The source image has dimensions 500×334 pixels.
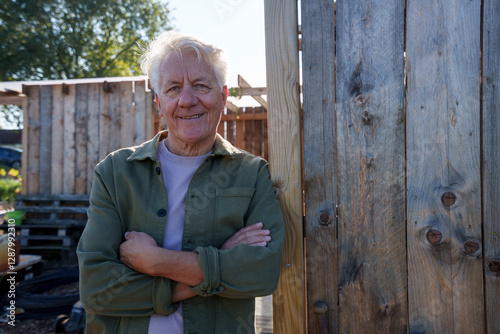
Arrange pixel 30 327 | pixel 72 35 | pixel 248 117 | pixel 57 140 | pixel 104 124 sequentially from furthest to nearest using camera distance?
1. pixel 72 35
2. pixel 248 117
3. pixel 57 140
4. pixel 104 124
5. pixel 30 327

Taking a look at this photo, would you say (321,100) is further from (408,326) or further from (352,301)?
(408,326)

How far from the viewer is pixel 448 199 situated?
1608 mm

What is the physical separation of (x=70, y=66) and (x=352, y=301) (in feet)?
60.7

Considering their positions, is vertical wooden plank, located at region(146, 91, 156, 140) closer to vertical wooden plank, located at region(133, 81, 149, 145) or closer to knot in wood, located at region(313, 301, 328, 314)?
vertical wooden plank, located at region(133, 81, 149, 145)

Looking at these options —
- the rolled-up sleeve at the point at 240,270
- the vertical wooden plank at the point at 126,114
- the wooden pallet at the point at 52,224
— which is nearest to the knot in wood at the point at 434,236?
the rolled-up sleeve at the point at 240,270

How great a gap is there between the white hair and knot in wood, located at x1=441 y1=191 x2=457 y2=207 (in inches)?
45.1

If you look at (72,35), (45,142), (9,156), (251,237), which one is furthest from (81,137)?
(9,156)

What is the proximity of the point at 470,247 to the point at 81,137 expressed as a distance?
6503 millimetres

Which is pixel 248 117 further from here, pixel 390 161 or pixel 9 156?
pixel 9 156

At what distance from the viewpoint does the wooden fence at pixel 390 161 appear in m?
1.58

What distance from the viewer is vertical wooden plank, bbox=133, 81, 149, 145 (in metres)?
6.38

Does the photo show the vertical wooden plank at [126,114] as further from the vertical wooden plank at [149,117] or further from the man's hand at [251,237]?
the man's hand at [251,237]

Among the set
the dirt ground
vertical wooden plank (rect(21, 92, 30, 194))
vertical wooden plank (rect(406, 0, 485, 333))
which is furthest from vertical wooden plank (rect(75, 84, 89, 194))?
vertical wooden plank (rect(406, 0, 485, 333))

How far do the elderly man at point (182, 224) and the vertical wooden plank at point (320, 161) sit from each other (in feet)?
0.73
